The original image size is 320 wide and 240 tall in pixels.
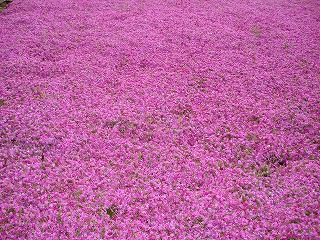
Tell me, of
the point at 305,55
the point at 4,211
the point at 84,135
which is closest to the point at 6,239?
the point at 4,211

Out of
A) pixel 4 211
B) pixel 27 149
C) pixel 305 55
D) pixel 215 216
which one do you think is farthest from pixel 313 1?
pixel 4 211

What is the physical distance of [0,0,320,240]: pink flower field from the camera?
225 inches

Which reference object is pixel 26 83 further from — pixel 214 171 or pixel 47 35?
pixel 214 171

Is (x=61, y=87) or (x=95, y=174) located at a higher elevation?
(x=61, y=87)

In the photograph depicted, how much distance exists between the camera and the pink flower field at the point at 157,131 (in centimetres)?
571

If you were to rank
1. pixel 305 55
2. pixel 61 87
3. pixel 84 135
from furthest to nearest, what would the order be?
pixel 305 55
pixel 61 87
pixel 84 135

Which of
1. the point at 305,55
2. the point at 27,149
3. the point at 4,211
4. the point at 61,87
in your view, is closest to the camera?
the point at 4,211

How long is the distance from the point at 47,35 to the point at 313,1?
20328 millimetres

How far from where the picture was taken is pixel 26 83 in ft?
31.5

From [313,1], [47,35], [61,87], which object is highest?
[313,1]

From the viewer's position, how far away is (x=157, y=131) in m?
7.93

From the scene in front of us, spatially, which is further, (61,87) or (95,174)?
(61,87)

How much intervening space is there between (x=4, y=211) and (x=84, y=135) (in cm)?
279

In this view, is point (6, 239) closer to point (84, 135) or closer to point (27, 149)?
point (27, 149)
